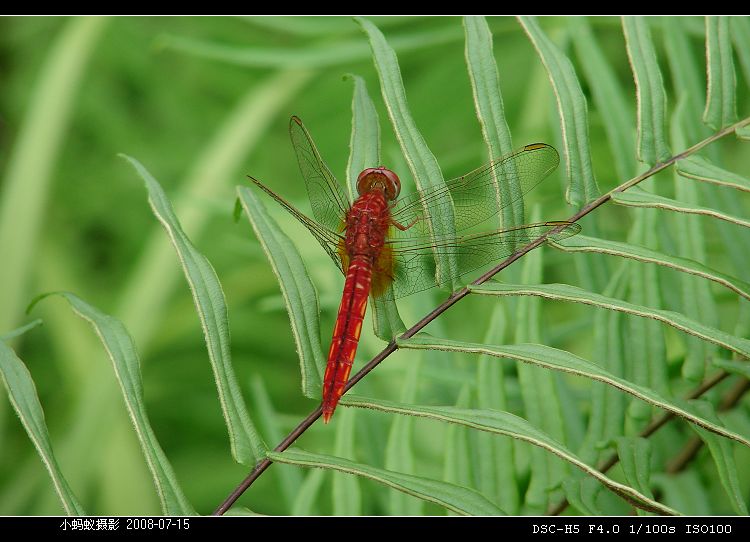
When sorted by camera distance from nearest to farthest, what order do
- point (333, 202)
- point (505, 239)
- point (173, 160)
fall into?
1. point (505, 239)
2. point (333, 202)
3. point (173, 160)

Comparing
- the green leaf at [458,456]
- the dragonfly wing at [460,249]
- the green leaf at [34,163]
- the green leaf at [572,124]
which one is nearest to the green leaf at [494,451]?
the green leaf at [458,456]

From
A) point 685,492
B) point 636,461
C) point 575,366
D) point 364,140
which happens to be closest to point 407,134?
point 364,140

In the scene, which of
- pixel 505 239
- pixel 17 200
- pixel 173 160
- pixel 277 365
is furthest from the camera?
pixel 173 160

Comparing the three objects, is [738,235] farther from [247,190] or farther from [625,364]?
[247,190]

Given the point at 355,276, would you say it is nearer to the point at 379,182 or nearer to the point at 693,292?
the point at 379,182

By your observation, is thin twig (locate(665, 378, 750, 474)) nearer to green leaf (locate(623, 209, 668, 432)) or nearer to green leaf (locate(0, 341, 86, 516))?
green leaf (locate(623, 209, 668, 432))

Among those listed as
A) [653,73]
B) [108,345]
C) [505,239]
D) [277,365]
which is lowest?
[108,345]

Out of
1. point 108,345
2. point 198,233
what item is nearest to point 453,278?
point 108,345
